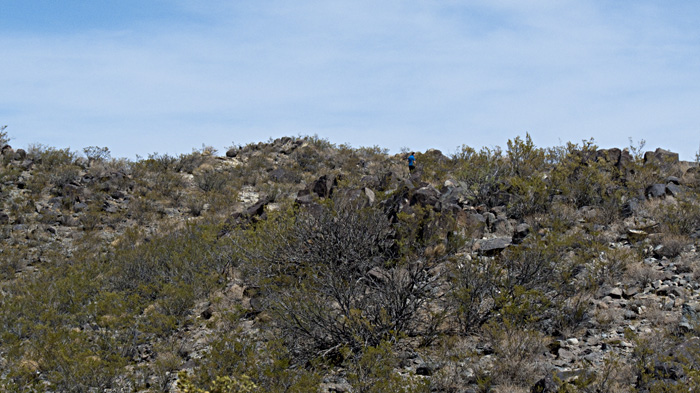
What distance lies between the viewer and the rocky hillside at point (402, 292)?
642 centimetres

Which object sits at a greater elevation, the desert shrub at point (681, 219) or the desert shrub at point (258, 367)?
the desert shrub at point (681, 219)

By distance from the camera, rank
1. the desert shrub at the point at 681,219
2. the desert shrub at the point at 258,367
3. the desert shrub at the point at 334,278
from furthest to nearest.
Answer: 1. the desert shrub at the point at 681,219
2. the desert shrub at the point at 334,278
3. the desert shrub at the point at 258,367

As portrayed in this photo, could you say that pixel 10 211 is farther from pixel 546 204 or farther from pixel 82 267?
pixel 546 204

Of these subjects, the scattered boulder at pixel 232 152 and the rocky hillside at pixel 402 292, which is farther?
the scattered boulder at pixel 232 152

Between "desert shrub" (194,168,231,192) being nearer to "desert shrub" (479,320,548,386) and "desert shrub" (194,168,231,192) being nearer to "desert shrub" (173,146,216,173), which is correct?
"desert shrub" (173,146,216,173)

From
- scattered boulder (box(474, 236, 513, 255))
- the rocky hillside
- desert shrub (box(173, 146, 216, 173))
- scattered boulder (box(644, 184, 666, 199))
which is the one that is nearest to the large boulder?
the rocky hillside

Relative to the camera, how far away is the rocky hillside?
6.42 metres

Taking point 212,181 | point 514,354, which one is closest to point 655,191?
point 514,354

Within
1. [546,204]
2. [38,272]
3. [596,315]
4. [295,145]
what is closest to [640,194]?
[546,204]

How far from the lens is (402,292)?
7.57m

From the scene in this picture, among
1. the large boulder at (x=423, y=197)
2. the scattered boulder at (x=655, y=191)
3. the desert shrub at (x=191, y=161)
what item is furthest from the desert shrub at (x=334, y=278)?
the desert shrub at (x=191, y=161)

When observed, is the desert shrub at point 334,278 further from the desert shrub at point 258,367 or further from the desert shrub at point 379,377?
the desert shrub at point 379,377

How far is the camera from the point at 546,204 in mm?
11461

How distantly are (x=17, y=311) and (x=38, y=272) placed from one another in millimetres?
3611
